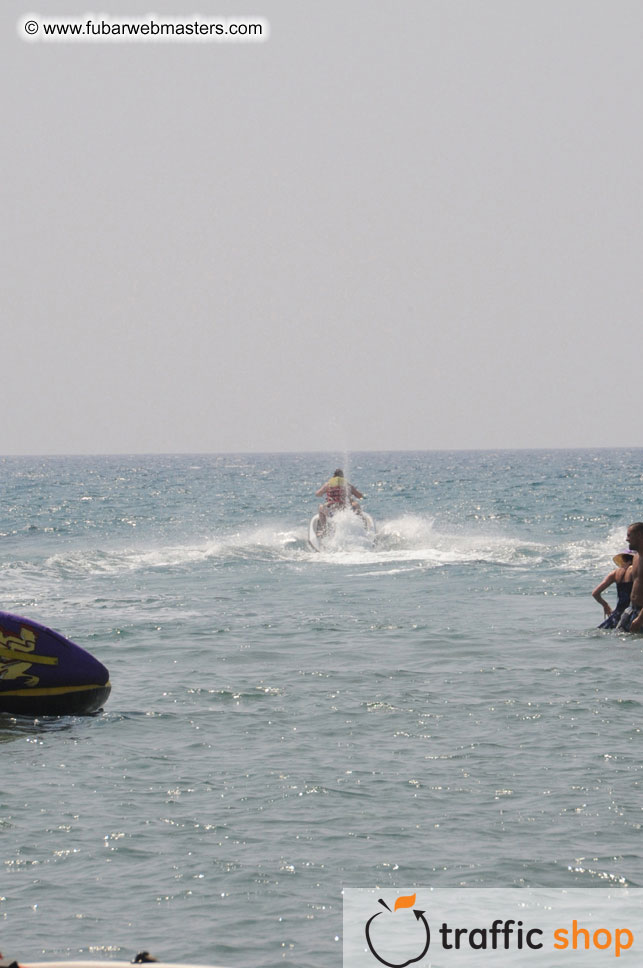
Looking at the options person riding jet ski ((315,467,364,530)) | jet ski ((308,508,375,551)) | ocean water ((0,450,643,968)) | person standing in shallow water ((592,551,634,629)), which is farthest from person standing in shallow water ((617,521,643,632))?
person riding jet ski ((315,467,364,530))

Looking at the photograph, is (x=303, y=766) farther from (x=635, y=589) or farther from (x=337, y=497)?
(x=337, y=497)

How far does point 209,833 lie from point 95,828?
80 centimetres

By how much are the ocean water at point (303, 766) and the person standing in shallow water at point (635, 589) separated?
1.03 ft

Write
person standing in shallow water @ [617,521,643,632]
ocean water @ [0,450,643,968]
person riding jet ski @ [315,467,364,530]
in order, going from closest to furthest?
ocean water @ [0,450,643,968] → person standing in shallow water @ [617,521,643,632] → person riding jet ski @ [315,467,364,530]

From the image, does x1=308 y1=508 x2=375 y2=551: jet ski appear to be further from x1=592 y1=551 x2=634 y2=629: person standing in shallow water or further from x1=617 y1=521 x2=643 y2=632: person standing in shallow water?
x1=617 y1=521 x2=643 y2=632: person standing in shallow water

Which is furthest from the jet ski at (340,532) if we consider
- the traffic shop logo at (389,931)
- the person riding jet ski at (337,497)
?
the traffic shop logo at (389,931)

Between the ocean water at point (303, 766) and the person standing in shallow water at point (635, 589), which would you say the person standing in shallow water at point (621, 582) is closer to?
the person standing in shallow water at point (635, 589)

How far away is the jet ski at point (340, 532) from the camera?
1169 inches

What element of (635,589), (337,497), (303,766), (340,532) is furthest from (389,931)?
(337,497)

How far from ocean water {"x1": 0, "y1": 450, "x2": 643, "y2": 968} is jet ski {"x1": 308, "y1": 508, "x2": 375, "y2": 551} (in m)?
7.97

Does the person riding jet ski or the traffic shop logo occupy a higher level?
the person riding jet ski

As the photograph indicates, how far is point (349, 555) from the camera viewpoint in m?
28.3

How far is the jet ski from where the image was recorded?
97.5ft

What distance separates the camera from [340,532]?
29875 millimetres
